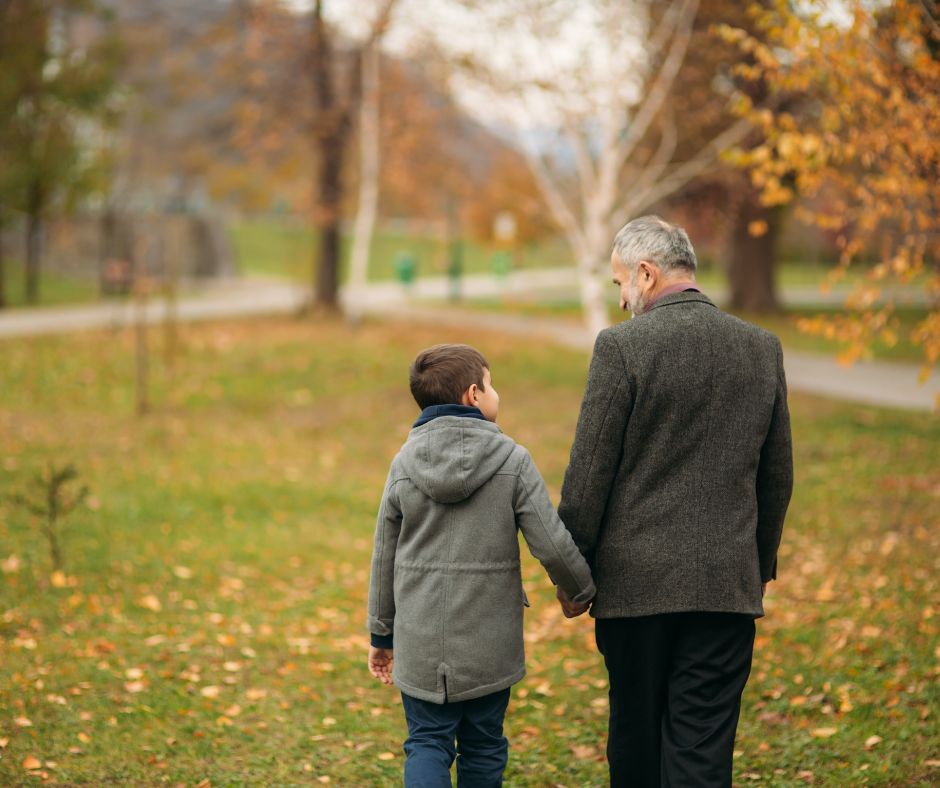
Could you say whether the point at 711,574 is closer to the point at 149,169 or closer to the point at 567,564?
the point at 567,564

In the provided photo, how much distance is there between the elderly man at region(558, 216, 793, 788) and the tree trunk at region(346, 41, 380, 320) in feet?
52.6

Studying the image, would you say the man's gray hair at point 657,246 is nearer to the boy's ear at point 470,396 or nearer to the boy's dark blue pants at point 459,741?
the boy's ear at point 470,396

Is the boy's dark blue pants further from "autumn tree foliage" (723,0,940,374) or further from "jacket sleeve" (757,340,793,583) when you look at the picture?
"autumn tree foliage" (723,0,940,374)

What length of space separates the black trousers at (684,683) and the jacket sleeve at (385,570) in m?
0.63

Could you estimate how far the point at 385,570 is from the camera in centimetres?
345

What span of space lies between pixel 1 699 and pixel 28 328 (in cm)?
1563

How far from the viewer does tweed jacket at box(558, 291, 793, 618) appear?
3178mm

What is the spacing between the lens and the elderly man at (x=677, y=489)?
319 cm

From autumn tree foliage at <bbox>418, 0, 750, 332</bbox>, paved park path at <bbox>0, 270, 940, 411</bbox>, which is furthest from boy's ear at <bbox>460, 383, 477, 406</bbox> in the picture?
autumn tree foliage at <bbox>418, 0, 750, 332</bbox>

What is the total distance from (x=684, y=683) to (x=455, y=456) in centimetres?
93

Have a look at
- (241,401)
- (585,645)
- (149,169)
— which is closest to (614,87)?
(241,401)

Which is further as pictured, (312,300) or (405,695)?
(312,300)

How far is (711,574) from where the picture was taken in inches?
126

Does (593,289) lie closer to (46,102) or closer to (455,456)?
(455,456)
